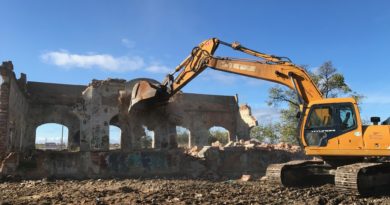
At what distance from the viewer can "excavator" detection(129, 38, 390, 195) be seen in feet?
30.0

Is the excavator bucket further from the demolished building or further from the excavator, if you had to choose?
the excavator

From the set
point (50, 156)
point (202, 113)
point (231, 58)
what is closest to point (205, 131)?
point (202, 113)

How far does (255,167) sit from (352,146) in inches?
397

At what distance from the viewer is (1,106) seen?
17062mm

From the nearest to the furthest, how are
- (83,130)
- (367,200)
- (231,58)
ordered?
(367,200) → (231,58) → (83,130)

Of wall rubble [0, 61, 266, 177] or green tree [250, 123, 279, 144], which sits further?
green tree [250, 123, 279, 144]

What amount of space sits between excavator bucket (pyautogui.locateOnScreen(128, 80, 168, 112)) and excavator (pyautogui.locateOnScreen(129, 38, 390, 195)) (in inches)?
92.0

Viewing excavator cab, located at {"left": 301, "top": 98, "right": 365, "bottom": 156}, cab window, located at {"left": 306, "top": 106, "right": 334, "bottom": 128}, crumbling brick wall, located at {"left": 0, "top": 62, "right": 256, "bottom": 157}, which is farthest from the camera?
crumbling brick wall, located at {"left": 0, "top": 62, "right": 256, "bottom": 157}

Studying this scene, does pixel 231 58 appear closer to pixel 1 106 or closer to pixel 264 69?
pixel 264 69

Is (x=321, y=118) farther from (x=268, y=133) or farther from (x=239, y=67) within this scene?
(x=268, y=133)

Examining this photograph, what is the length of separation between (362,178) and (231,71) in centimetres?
515

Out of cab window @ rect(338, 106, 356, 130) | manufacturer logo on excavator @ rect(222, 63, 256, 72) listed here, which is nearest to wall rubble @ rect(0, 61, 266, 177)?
manufacturer logo on excavator @ rect(222, 63, 256, 72)

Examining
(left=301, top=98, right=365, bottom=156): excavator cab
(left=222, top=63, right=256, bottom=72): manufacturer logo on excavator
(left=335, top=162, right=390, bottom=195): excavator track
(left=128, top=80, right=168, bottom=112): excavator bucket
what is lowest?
(left=335, top=162, right=390, bottom=195): excavator track

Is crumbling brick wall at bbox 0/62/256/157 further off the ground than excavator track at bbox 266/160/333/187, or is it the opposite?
crumbling brick wall at bbox 0/62/256/157
